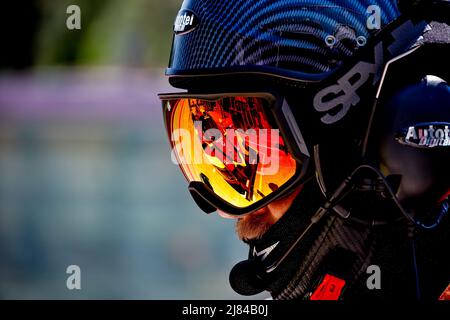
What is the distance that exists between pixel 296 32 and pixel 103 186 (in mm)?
5376

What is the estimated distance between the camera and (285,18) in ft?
5.45

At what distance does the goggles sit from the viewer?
169cm

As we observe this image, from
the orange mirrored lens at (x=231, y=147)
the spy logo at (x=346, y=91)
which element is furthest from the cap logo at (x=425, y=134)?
the orange mirrored lens at (x=231, y=147)

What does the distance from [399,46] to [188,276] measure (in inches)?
182

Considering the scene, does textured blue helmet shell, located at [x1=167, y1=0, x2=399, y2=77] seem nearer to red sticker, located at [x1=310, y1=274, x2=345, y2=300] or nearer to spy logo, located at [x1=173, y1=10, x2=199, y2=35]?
spy logo, located at [x1=173, y1=10, x2=199, y2=35]

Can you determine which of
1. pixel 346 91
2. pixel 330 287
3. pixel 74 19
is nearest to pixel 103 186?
pixel 74 19

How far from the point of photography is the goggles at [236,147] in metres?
1.69

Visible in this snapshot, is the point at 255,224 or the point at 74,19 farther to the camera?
the point at 74,19

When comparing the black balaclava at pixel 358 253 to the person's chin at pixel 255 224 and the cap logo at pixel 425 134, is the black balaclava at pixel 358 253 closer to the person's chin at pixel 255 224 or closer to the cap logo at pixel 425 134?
the person's chin at pixel 255 224

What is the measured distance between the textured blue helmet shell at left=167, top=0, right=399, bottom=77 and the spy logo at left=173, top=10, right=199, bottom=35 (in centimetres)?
7

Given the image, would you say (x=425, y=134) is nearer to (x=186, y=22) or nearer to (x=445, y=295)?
(x=445, y=295)

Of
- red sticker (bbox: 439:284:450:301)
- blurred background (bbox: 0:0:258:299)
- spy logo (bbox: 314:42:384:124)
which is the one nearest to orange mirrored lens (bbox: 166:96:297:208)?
spy logo (bbox: 314:42:384:124)

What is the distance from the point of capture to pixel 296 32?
5.42ft

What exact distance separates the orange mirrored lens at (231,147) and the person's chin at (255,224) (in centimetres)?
6
